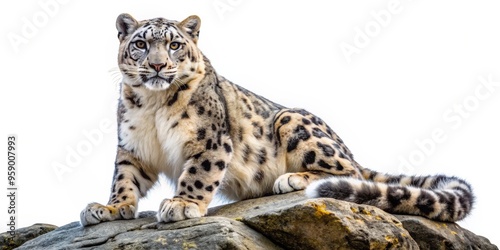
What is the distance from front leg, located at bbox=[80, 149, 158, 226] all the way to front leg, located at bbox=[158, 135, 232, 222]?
1.93ft

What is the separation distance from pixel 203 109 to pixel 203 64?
0.65 metres

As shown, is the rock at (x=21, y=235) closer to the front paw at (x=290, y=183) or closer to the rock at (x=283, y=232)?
the rock at (x=283, y=232)

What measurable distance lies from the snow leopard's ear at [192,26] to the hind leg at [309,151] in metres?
1.43

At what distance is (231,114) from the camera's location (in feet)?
29.3

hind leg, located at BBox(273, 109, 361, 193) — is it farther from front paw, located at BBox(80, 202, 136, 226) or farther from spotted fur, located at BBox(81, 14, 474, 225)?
front paw, located at BBox(80, 202, 136, 226)

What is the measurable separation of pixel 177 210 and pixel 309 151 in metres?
2.29

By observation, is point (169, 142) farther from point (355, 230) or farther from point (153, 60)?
point (355, 230)

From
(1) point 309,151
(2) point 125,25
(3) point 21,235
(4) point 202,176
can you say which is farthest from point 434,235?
(3) point 21,235

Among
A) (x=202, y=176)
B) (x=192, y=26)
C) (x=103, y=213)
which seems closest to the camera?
(x=103, y=213)

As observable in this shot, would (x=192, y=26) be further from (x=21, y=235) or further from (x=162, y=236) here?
(x=162, y=236)

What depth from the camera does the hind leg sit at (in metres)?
8.84

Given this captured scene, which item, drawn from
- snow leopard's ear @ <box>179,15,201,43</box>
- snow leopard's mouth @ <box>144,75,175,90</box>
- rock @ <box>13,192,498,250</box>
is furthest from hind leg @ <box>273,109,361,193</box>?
rock @ <box>13,192,498,250</box>

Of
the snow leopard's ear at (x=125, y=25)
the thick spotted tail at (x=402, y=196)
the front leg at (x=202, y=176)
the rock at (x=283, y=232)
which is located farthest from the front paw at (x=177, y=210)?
the snow leopard's ear at (x=125, y=25)

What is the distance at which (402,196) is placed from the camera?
7500 millimetres
